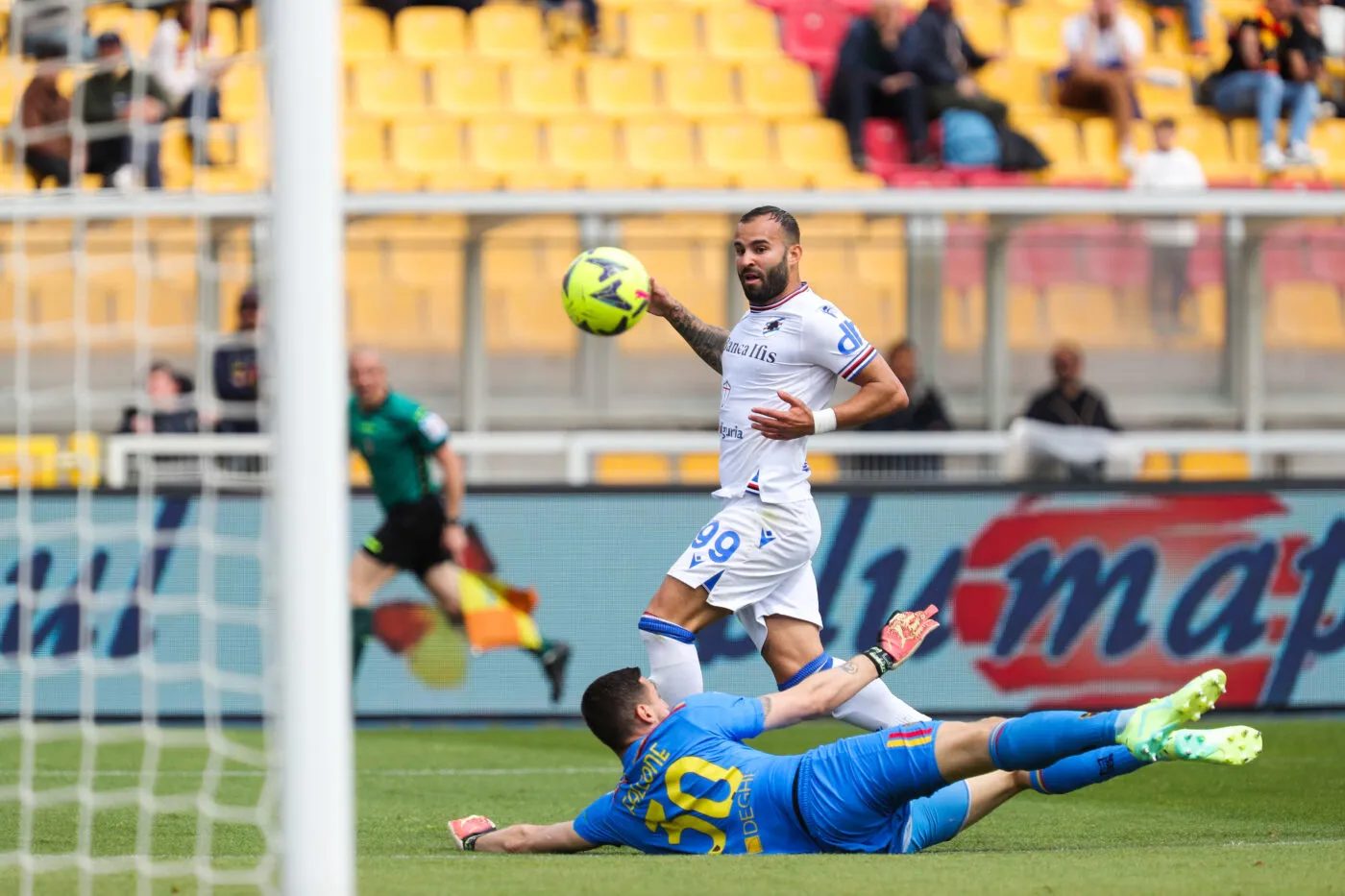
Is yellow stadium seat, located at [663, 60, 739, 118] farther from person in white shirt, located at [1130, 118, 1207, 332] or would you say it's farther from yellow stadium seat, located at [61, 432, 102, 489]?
yellow stadium seat, located at [61, 432, 102, 489]

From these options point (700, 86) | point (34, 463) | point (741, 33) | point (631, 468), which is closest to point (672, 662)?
point (631, 468)

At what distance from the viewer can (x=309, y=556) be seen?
4.24m

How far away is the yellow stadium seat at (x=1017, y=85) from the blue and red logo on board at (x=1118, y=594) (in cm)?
609

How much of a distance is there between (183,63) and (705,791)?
3.99 meters

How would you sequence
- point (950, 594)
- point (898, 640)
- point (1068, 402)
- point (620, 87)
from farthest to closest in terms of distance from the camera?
1. point (620, 87)
2. point (1068, 402)
3. point (950, 594)
4. point (898, 640)

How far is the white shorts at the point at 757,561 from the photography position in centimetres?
662

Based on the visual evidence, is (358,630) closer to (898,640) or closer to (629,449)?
(629,449)

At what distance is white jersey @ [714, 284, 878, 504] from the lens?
6.71 metres

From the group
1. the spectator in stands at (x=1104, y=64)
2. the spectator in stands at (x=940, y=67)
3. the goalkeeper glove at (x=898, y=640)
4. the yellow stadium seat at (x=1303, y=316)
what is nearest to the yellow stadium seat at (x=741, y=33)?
the spectator in stands at (x=940, y=67)

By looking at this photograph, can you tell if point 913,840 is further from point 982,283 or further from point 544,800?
point 982,283

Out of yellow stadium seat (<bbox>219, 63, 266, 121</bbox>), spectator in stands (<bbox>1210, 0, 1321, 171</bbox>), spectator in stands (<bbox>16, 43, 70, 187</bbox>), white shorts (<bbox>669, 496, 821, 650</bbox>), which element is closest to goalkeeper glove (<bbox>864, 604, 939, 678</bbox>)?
white shorts (<bbox>669, 496, 821, 650</bbox>)

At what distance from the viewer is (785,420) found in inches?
258

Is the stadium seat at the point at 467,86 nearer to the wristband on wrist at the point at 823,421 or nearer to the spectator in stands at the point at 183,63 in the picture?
the spectator in stands at the point at 183,63

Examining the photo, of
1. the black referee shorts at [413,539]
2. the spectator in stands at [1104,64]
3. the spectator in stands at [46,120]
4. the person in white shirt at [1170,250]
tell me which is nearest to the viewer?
the spectator in stands at [46,120]
